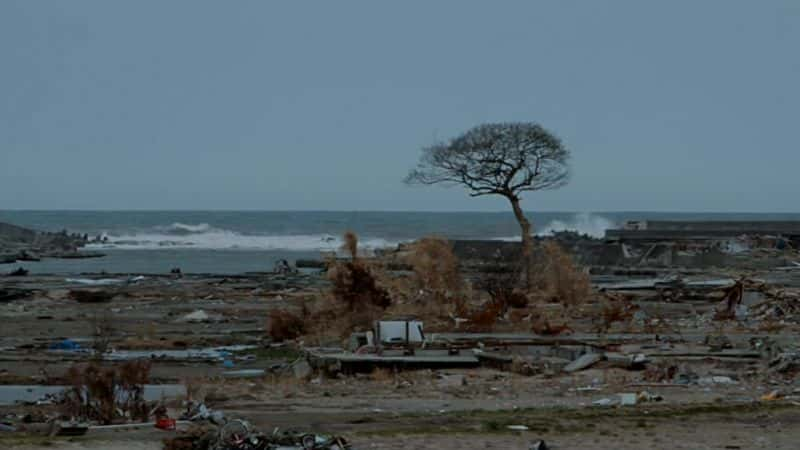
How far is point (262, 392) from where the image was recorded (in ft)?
57.6

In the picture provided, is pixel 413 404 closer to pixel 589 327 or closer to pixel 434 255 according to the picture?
pixel 589 327

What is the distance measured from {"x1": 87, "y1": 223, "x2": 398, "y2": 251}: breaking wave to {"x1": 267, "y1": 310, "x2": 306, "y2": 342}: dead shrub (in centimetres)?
6097

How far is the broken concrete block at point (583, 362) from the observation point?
20.3m

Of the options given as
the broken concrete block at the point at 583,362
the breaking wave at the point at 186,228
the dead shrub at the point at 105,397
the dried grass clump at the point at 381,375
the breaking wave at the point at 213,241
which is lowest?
the dried grass clump at the point at 381,375

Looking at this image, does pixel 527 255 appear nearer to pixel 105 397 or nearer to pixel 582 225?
pixel 105 397

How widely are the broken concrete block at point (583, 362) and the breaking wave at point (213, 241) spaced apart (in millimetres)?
66946

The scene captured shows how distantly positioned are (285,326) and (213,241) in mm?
81735

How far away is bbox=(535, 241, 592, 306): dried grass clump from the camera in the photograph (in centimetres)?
3219

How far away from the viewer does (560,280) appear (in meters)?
32.6

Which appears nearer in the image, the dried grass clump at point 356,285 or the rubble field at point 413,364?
the rubble field at point 413,364

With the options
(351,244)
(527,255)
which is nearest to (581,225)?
(527,255)

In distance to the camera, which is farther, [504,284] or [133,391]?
[504,284]

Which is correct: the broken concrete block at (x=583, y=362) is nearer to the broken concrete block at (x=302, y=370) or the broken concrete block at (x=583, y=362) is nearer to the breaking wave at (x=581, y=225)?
the broken concrete block at (x=302, y=370)

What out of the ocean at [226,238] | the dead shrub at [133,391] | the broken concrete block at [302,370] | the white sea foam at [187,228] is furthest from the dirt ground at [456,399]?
the white sea foam at [187,228]
